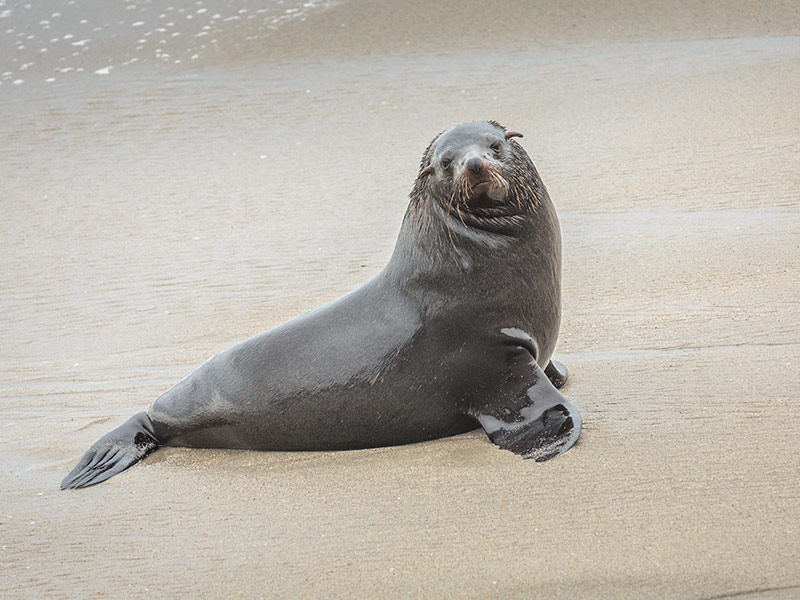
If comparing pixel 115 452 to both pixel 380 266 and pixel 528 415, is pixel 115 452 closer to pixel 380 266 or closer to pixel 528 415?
pixel 528 415

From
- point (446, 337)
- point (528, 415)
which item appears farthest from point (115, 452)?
point (528, 415)

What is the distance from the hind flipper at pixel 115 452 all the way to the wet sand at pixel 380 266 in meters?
0.08

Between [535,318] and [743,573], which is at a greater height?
[535,318]

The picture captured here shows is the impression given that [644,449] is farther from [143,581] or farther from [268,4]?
[268,4]

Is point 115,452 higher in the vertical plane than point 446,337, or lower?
lower

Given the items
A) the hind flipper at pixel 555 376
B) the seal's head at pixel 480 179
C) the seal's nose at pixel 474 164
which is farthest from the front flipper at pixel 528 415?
the seal's nose at pixel 474 164

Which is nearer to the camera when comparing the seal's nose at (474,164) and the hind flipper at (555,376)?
the seal's nose at (474,164)

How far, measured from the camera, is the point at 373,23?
45.7 feet

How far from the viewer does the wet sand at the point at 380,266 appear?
3477mm

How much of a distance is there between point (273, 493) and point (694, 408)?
1.85 metres

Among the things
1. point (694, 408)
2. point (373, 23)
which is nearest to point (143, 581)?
point (694, 408)

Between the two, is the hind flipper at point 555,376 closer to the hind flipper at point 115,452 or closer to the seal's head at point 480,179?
the seal's head at point 480,179

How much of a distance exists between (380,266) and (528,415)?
3286 mm

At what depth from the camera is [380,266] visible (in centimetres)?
716
